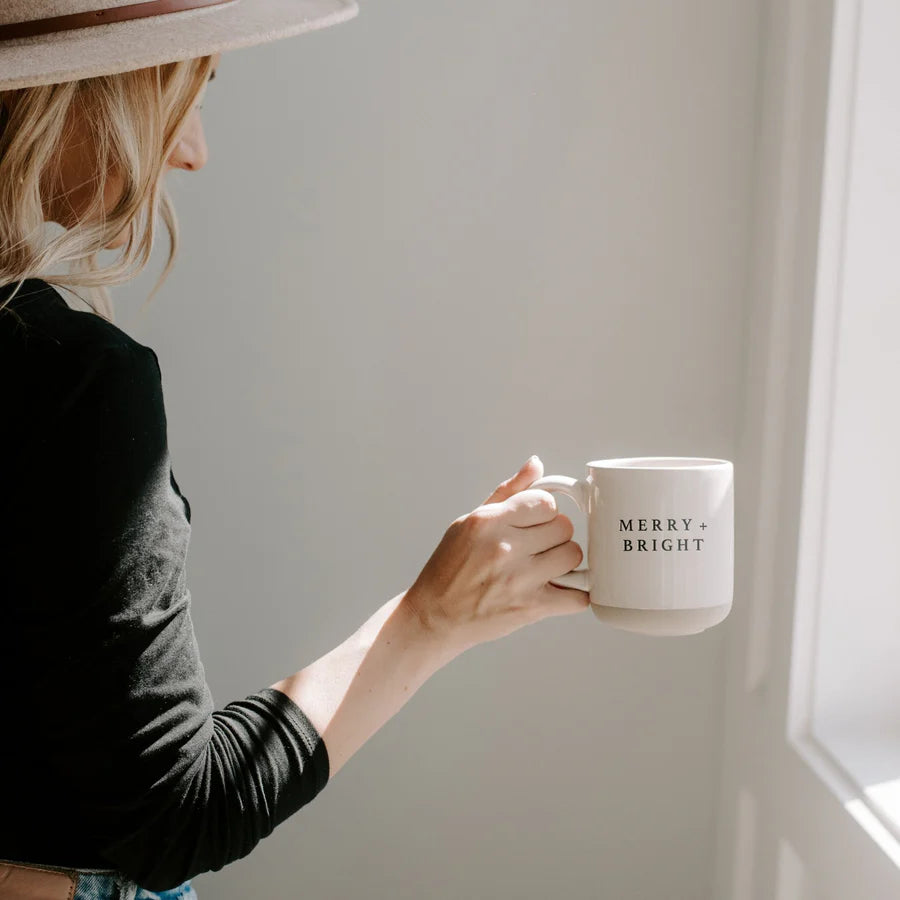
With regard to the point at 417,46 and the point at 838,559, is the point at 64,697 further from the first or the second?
the point at 417,46

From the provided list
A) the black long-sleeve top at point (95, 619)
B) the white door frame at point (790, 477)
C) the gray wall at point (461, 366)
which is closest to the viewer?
the black long-sleeve top at point (95, 619)

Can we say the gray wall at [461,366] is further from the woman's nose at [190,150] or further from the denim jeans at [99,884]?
the denim jeans at [99,884]

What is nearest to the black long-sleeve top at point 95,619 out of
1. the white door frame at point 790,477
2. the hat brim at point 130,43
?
the hat brim at point 130,43

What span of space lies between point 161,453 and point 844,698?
72 centimetres

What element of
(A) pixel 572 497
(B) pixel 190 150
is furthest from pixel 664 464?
(B) pixel 190 150

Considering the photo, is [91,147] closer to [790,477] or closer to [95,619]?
[95,619]

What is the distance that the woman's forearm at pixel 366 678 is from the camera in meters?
0.72

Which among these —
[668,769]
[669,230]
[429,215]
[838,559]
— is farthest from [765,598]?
[429,215]

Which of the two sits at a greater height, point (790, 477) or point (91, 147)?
point (91, 147)

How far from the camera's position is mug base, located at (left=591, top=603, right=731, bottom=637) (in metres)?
0.73

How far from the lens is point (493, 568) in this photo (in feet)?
2.48

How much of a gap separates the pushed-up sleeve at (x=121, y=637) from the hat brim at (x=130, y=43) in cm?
15

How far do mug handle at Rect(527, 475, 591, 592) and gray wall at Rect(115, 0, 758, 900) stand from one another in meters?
0.46

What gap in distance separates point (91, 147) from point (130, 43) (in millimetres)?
71
